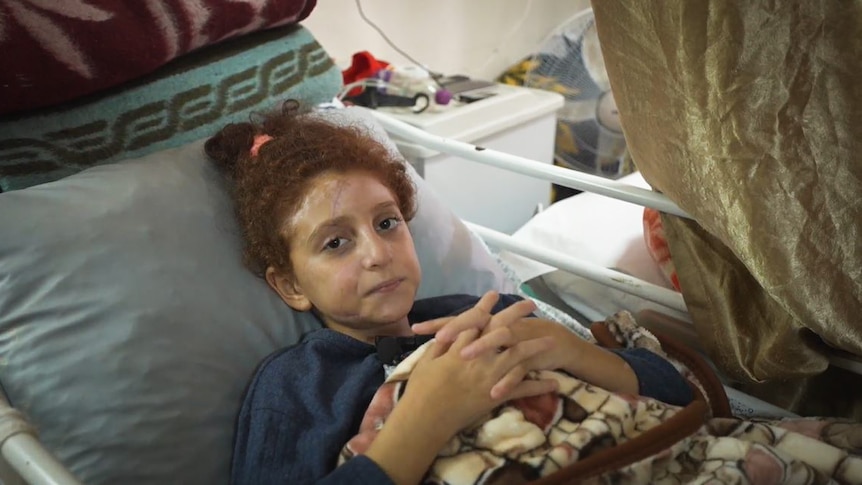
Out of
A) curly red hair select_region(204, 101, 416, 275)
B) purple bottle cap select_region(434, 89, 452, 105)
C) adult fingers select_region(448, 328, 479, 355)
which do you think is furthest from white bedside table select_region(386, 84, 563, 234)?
adult fingers select_region(448, 328, 479, 355)

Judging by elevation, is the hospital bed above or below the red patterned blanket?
below

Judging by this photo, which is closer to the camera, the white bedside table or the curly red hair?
the curly red hair

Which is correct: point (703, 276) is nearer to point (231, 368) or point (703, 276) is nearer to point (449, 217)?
point (449, 217)

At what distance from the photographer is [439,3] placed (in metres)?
2.03

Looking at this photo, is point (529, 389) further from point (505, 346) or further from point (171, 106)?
point (171, 106)

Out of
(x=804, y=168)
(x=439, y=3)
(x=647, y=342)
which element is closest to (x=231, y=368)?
(x=647, y=342)

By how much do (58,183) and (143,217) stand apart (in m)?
0.11

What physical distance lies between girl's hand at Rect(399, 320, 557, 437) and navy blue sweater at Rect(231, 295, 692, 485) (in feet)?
0.26

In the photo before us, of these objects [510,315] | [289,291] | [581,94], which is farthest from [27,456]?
[581,94]

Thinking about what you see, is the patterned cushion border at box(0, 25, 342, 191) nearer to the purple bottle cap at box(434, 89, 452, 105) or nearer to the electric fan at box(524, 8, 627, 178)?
the purple bottle cap at box(434, 89, 452, 105)

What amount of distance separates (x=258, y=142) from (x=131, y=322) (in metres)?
0.29

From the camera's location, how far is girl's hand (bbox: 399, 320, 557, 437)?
75cm

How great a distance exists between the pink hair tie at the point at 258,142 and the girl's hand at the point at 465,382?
34 cm

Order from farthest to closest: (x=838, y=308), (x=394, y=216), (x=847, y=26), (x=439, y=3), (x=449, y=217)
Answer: (x=439, y=3) < (x=449, y=217) < (x=394, y=216) < (x=838, y=308) < (x=847, y=26)
